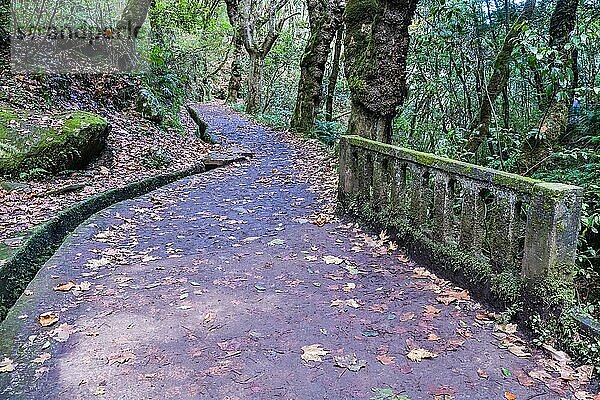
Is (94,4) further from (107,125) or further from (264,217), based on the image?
(264,217)

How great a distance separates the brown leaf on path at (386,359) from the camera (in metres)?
3.58

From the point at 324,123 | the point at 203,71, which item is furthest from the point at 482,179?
the point at 203,71

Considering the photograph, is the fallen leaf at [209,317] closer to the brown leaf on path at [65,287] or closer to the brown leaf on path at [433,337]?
the brown leaf on path at [65,287]

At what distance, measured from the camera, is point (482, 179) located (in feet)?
14.3

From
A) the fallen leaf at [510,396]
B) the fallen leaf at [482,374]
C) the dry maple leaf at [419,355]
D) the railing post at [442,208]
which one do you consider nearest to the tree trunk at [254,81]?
the railing post at [442,208]

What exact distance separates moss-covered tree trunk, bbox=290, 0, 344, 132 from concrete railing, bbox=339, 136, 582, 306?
10.6m

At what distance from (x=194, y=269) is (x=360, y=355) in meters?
2.40

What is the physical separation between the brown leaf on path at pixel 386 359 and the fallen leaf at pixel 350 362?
12cm

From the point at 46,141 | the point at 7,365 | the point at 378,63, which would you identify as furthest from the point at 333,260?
the point at 46,141

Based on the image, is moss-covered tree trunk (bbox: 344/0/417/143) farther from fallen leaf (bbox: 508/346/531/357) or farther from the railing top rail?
fallen leaf (bbox: 508/346/531/357)

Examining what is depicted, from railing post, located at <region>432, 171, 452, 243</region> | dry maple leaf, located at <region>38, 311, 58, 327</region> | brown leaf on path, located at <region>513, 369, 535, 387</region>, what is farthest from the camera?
railing post, located at <region>432, 171, 452, 243</region>

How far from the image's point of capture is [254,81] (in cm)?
2530

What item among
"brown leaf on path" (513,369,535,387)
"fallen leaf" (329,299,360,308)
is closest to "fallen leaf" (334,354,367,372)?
"fallen leaf" (329,299,360,308)

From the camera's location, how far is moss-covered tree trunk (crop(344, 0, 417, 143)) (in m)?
7.56
